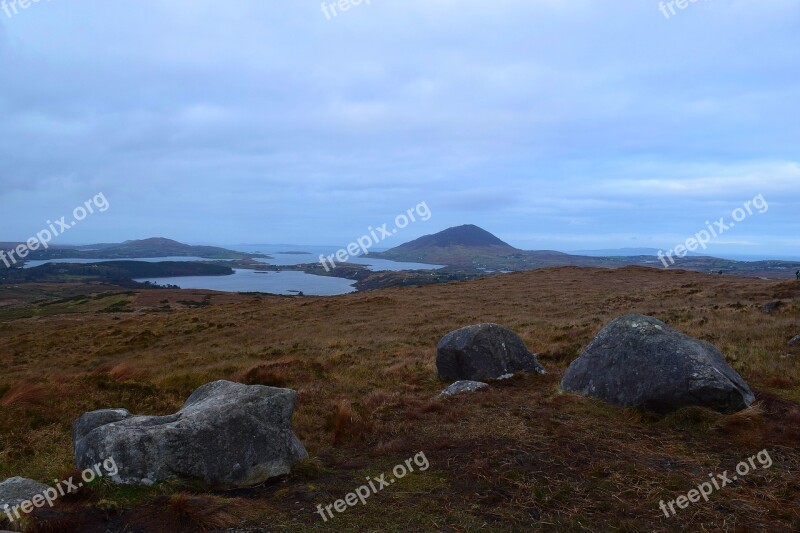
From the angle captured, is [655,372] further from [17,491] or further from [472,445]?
[17,491]

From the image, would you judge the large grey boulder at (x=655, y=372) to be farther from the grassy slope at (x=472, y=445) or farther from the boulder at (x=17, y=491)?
the boulder at (x=17, y=491)

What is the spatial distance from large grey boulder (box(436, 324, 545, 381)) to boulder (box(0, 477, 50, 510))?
9.68 metres

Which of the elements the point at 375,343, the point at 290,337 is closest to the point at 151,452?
the point at 375,343

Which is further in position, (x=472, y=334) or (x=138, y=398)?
(x=472, y=334)

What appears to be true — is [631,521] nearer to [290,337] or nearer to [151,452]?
[151,452]

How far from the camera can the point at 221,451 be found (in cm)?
706

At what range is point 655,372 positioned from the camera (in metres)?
9.47

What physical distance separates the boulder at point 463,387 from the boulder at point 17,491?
8004 millimetres

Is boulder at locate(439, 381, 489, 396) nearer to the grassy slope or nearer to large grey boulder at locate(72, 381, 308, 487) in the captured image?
the grassy slope

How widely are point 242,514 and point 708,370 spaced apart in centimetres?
858

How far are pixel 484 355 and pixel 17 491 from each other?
10337mm

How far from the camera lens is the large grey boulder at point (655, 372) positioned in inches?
353

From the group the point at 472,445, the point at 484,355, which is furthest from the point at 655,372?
the point at 484,355

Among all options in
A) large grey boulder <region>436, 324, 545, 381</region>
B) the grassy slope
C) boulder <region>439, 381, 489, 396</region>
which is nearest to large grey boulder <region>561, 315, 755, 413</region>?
the grassy slope
